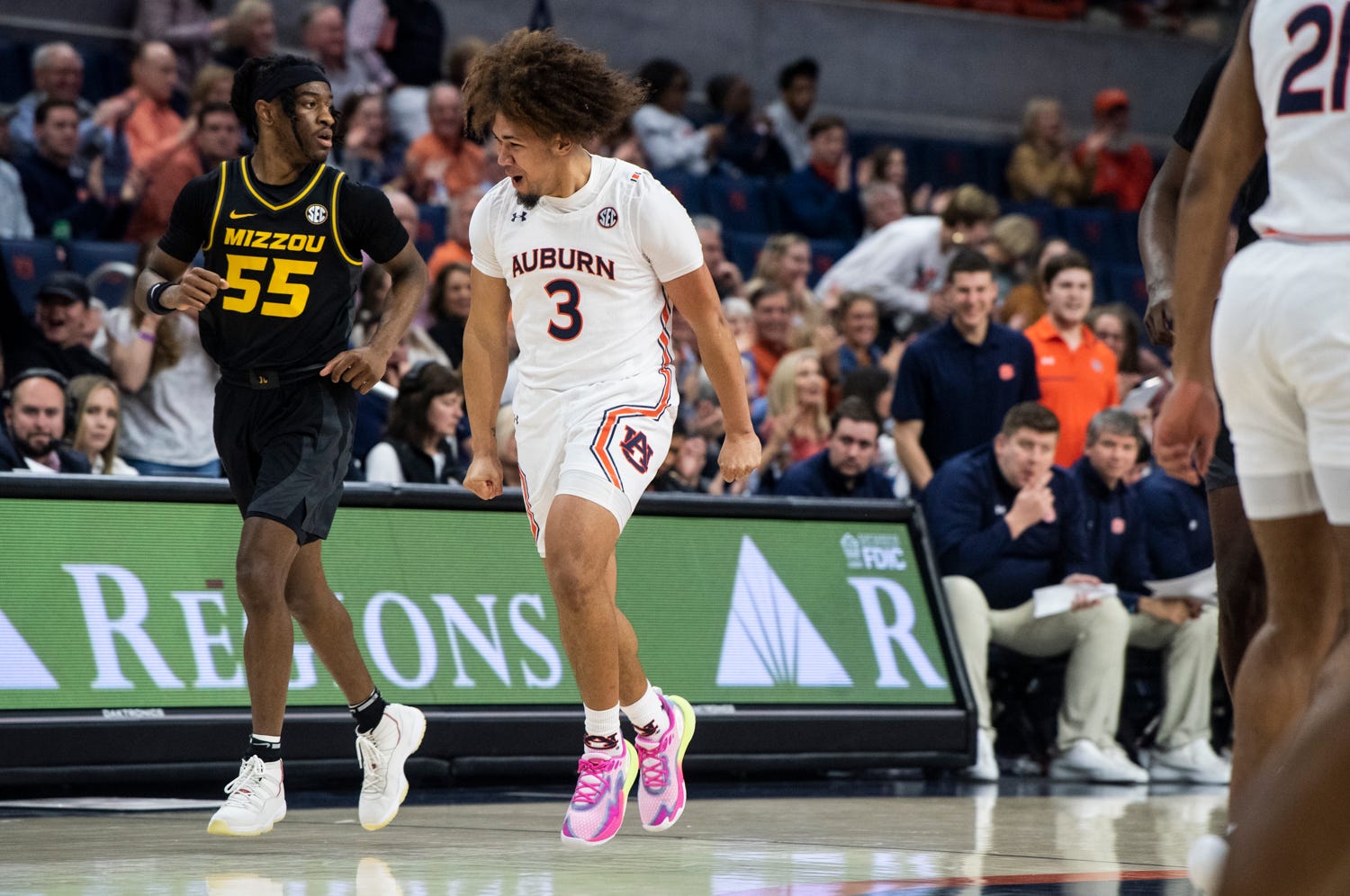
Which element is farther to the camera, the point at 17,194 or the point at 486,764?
the point at 17,194

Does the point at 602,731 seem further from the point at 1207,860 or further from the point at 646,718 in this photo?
the point at 1207,860

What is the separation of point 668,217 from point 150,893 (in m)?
2.27

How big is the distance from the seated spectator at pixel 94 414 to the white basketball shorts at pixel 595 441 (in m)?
3.10

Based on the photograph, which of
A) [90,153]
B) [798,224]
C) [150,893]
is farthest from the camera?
[798,224]

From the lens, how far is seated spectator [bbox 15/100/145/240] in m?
10.5

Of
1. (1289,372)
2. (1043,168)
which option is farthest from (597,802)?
(1043,168)

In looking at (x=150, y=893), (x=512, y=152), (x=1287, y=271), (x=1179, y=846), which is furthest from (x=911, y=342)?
(x=1287, y=271)

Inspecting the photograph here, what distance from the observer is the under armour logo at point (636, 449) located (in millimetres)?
5324

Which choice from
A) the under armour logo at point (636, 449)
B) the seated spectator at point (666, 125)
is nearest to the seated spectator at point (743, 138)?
the seated spectator at point (666, 125)

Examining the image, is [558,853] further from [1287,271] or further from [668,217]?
[1287,271]

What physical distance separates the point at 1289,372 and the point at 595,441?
8.14ft

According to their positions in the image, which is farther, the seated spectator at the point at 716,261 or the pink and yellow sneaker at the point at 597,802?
the seated spectator at the point at 716,261

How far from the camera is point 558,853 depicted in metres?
5.52

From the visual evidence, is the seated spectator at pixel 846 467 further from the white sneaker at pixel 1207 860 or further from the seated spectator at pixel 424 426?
the white sneaker at pixel 1207 860
